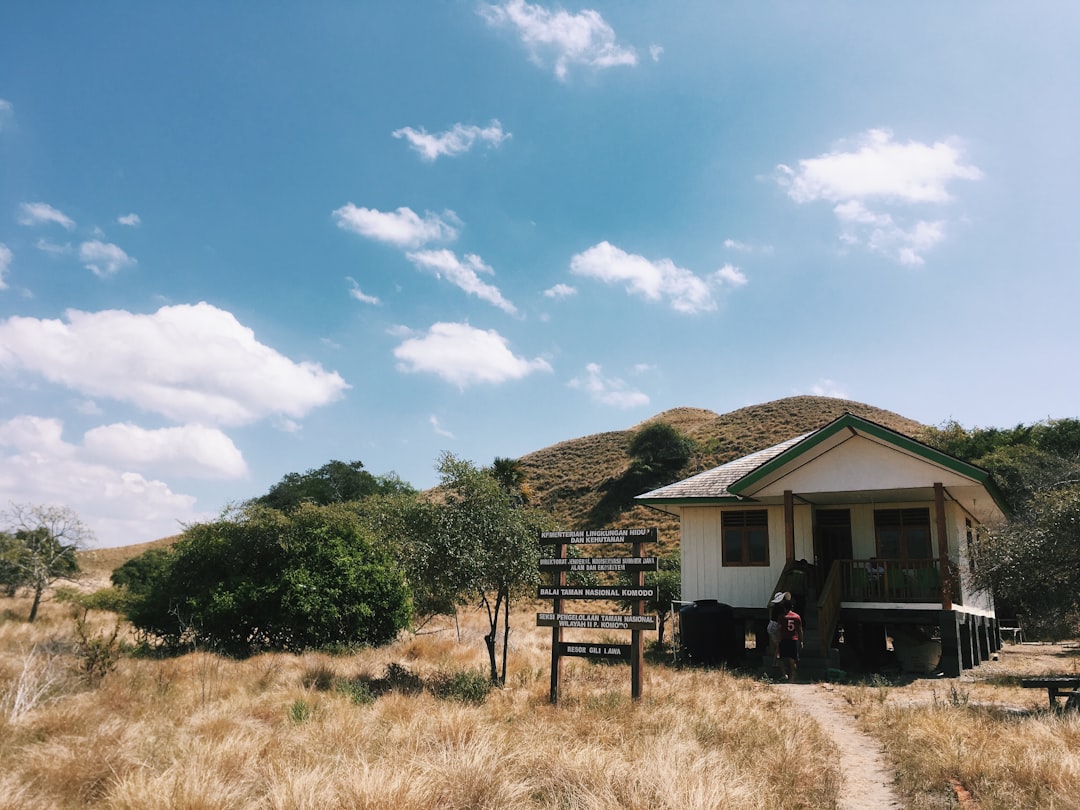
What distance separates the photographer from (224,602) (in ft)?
61.1

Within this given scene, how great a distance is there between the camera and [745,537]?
20.5m

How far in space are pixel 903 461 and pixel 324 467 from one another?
51830 millimetres

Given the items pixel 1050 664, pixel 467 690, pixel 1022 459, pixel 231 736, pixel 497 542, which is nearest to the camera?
pixel 231 736

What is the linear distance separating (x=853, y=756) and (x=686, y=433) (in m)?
66.4

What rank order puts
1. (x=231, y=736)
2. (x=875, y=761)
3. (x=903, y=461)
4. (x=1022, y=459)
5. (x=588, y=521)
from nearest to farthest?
(x=231, y=736) → (x=875, y=761) → (x=903, y=461) → (x=1022, y=459) → (x=588, y=521)

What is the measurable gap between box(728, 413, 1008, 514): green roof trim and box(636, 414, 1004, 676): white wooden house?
0.03 metres

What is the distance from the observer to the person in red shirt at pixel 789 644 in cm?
1560

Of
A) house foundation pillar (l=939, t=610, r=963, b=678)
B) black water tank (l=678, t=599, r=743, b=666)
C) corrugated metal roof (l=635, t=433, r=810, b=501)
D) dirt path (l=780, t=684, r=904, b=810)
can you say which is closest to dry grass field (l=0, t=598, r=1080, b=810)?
dirt path (l=780, t=684, r=904, b=810)

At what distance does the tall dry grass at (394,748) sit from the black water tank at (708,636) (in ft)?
16.1

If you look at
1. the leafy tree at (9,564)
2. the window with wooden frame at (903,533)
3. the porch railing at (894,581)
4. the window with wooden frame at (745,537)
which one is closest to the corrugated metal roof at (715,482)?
the window with wooden frame at (745,537)

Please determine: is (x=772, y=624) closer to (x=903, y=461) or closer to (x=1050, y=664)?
(x=903, y=461)

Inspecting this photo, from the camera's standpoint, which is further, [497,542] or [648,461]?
[648,461]

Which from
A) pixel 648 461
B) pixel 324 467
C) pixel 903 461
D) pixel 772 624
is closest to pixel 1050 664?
pixel 903 461

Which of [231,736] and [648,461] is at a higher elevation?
[648,461]
